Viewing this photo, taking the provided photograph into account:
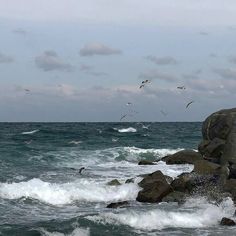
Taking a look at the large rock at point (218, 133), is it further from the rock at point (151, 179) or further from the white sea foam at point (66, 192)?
the white sea foam at point (66, 192)

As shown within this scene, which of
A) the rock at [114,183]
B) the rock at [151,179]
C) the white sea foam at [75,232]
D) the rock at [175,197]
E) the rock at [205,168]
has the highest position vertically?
the rock at [205,168]

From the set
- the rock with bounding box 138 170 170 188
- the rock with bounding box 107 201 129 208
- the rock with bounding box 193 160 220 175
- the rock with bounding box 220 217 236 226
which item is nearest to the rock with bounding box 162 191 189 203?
the rock with bounding box 138 170 170 188

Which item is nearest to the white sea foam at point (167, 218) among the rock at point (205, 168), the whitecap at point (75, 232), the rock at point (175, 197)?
the whitecap at point (75, 232)

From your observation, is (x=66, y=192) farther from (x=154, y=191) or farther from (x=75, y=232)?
(x=75, y=232)

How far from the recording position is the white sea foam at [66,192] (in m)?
22.0

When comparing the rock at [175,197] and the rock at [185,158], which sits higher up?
the rock at [185,158]

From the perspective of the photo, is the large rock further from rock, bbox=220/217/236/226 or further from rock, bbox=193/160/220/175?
rock, bbox=220/217/236/226

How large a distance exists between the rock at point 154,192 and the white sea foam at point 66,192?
776 mm

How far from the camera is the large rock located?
30039 millimetres

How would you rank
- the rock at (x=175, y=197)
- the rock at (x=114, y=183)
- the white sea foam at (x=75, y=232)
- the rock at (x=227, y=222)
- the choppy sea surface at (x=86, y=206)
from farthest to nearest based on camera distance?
the rock at (x=114, y=183) → the rock at (x=175, y=197) → the rock at (x=227, y=222) → the choppy sea surface at (x=86, y=206) → the white sea foam at (x=75, y=232)

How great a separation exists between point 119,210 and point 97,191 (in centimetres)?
419

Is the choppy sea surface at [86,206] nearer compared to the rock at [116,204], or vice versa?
the choppy sea surface at [86,206]

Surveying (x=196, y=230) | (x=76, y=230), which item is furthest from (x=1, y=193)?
(x=196, y=230)

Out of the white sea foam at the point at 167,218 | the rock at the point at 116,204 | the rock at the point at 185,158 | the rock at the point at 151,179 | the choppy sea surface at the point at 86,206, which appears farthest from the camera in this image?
the rock at the point at 185,158
